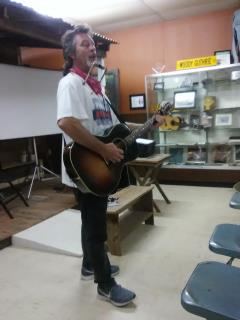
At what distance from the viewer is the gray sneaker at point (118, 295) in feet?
6.39

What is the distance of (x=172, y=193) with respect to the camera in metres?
4.55

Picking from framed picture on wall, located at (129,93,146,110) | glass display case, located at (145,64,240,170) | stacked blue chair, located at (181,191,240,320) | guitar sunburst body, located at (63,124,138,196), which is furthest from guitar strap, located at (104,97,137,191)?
framed picture on wall, located at (129,93,146,110)

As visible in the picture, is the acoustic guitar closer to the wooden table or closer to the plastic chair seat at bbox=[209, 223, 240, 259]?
the plastic chair seat at bbox=[209, 223, 240, 259]

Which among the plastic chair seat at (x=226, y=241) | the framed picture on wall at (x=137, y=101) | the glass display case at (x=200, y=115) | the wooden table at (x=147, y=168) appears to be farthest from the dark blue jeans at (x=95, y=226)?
the framed picture on wall at (x=137, y=101)

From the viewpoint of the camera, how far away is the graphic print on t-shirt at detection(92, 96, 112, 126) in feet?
5.92

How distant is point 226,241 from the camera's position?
147 centimetres

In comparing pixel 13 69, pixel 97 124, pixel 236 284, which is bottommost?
pixel 236 284

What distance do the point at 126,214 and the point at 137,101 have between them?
276 cm

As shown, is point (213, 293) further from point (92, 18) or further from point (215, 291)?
point (92, 18)

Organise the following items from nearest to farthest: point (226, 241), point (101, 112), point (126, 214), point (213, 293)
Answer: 1. point (213, 293)
2. point (226, 241)
3. point (101, 112)
4. point (126, 214)

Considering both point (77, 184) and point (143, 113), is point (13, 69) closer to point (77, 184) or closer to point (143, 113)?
point (143, 113)

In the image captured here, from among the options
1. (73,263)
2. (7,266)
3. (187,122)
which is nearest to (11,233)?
(7,266)

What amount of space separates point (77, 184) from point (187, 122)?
141 inches

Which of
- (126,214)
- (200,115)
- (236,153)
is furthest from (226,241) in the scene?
(200,115)
